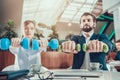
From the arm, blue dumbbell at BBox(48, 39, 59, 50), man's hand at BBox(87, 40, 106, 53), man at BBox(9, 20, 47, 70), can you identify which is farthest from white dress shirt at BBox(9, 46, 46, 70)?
the arm

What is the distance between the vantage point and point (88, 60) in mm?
2127

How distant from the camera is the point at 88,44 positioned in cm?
215

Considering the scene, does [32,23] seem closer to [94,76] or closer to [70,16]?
[70,16]

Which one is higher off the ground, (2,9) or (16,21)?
(2,9)

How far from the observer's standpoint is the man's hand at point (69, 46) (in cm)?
213

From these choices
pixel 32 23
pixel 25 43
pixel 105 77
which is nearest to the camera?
pixel 105 77

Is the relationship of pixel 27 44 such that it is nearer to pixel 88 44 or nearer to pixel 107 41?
pixel 88 44

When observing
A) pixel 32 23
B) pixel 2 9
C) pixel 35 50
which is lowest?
pixel 35 50

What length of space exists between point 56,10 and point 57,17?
0.28ft

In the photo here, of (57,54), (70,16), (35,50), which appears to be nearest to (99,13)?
(70,16)

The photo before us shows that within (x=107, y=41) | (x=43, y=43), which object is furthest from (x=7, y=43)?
(x=107, y=41)

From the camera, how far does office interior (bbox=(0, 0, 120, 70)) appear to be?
2178mm

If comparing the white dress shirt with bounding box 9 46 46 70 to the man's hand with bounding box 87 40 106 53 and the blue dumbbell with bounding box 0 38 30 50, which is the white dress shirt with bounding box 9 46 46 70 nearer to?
the blue dumbbell with bounding box 0 38 30 50

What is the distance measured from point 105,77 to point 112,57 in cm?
98
